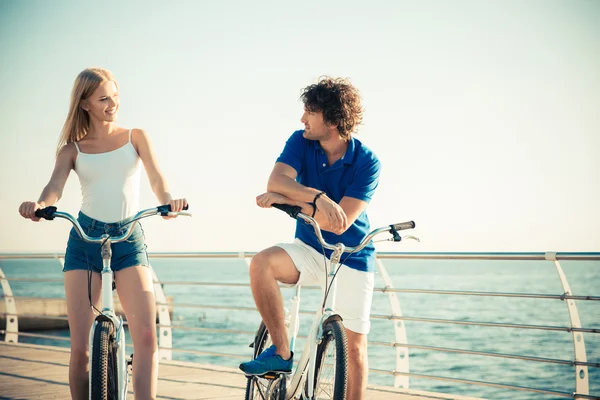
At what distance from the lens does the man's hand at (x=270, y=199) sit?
3.19 meters

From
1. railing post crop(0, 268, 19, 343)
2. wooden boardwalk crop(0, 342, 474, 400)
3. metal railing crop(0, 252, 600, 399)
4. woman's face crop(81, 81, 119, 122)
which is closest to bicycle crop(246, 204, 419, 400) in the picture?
metal railing crop(0, 252, 600, 399)

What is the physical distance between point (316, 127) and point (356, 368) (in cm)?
110

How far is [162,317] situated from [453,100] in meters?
40.9

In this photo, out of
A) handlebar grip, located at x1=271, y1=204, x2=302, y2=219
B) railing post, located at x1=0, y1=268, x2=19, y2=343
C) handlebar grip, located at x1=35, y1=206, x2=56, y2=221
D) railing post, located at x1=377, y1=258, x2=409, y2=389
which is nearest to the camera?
handlebar grip, located at x1=35, y1=206, x2=56, y2=221

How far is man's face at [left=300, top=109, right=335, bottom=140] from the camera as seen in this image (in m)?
3.41

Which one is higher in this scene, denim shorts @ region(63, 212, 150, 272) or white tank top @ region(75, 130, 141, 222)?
white tank top @ region(75, 130, 141, 222)

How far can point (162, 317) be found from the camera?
6.71 meters

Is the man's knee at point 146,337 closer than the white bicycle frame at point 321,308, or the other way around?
the white bicycle frame at point 321,308

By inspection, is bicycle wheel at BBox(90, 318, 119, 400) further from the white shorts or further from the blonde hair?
the blonde hair

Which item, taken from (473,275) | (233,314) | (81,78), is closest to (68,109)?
(81,78)

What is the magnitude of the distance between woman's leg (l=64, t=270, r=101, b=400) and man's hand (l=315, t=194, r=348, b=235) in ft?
3.40

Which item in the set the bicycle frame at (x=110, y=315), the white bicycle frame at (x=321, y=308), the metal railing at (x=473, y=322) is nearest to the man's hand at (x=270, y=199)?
the white bicycle frame at (x=321, y=308)

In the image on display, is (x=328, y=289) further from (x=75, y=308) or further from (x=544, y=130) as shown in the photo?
(x=544, y=130)

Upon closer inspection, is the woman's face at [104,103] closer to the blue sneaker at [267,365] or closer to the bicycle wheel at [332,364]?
the blue sneaker at [267,365]
